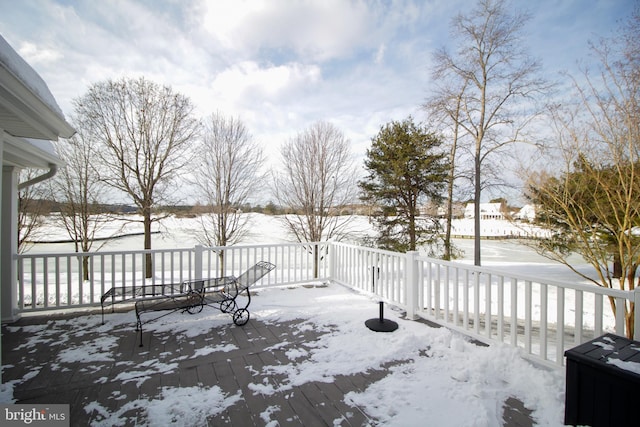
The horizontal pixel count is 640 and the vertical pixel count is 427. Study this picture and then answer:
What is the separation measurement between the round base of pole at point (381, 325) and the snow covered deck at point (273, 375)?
0.07 metres

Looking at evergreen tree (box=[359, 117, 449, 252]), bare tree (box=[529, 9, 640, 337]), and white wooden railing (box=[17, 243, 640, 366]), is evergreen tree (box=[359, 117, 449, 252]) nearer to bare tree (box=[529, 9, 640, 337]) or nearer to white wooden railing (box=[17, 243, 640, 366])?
white wooden railing (box=[17, 243, 640, 366])

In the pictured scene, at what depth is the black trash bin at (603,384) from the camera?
4.72ft

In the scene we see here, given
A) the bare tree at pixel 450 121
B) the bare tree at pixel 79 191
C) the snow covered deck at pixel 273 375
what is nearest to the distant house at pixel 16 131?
the snow covered deck at pixel 273 375

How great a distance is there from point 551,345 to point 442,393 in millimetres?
6473

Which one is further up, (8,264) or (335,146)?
(335,146)

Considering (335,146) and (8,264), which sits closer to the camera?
(8,264)

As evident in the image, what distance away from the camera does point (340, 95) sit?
9398mm

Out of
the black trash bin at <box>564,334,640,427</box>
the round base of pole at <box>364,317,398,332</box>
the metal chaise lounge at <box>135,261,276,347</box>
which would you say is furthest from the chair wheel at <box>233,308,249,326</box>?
the black trash bin at <box>564,334,640,427</box>

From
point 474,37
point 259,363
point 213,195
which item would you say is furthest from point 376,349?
point 474,37

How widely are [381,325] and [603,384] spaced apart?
200cm

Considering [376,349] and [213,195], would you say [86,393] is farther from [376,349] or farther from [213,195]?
[213,195]

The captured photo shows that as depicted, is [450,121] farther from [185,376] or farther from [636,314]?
[185,376]

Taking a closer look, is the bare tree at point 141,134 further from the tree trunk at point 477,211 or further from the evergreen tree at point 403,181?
the tree trunk at point 477,211

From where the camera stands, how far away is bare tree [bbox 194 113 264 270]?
1063 cm
